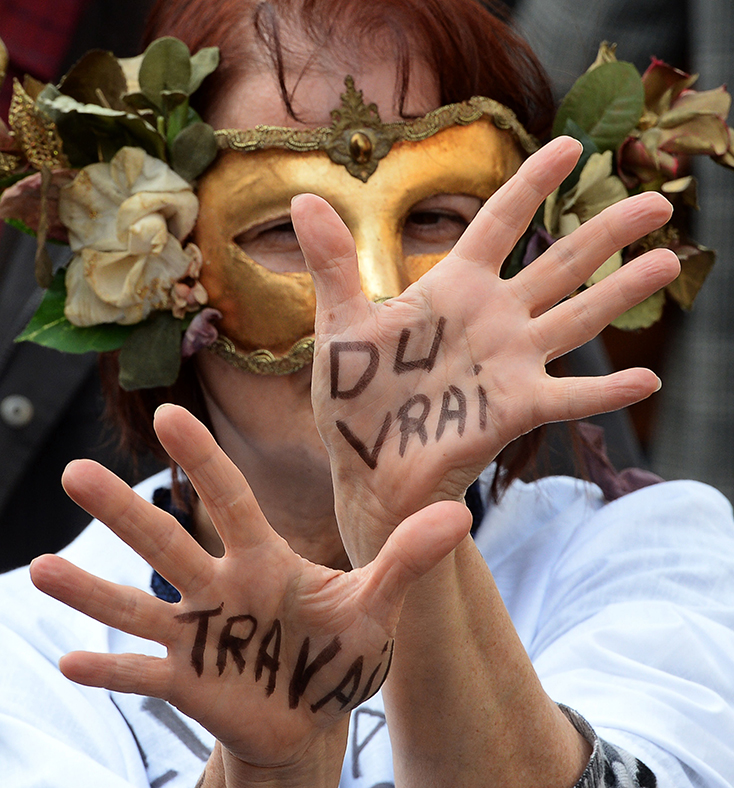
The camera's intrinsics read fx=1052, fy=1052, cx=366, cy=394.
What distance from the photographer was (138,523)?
882 millimetres

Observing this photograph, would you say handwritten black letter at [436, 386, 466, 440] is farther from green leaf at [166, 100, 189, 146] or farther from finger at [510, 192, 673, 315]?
green leaf at [166, 100, 189, 146]

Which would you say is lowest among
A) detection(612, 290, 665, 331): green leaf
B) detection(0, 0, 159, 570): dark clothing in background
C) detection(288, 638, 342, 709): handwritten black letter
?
detection(0, 0, 159, 570): dark clothing in background

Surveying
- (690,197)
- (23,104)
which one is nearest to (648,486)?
A: (690,197)

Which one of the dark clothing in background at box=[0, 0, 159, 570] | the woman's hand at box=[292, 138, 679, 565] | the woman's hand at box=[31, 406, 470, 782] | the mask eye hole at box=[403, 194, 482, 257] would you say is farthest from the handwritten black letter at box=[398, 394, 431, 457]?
the dark clothing in background at box=[0, 0, 159, 570]

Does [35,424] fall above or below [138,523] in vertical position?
below

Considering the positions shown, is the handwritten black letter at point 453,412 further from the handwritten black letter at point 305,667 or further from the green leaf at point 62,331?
the green leaf at point 62,331

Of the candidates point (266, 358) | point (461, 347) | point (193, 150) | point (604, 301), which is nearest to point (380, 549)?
point (461, 347)

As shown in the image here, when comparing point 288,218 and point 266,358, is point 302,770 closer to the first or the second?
point 266,358

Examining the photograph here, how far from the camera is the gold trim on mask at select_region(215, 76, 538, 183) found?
57.4 inches

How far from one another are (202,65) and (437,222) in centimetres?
41

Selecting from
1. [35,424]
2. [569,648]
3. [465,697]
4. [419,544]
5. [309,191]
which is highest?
[309,191]

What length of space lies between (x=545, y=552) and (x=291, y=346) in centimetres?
48

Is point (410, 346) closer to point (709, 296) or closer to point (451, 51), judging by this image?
point (451, 51)

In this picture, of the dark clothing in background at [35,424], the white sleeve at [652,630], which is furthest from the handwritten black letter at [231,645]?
the dark clothing in background at [35,424]
